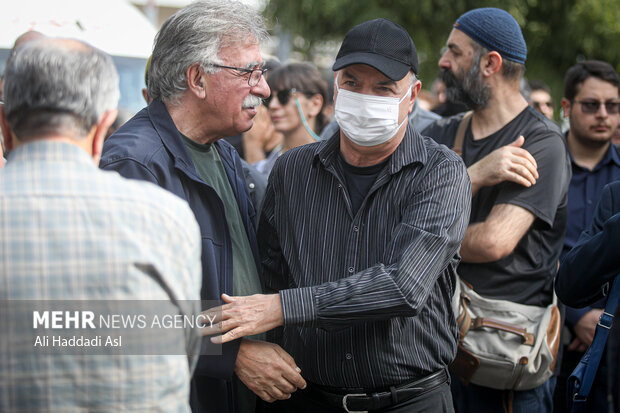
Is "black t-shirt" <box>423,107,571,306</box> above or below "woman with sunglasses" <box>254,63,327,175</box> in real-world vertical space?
below

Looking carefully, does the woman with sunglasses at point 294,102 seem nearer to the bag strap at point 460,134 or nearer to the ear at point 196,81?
the bag strap at point 460,134

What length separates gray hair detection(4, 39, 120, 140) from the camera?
1.58 m

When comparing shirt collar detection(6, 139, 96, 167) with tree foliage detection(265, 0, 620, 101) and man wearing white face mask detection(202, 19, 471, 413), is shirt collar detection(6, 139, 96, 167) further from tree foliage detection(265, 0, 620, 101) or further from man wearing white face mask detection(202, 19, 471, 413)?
tree foliage detection(265, 0, 620, 101)

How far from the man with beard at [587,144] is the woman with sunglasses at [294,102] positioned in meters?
1.80

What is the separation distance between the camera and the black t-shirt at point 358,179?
262cm

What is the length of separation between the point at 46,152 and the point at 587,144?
377 cm

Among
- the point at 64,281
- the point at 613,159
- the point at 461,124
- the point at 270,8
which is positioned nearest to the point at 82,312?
the point at 64,281

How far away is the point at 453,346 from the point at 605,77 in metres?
2.75

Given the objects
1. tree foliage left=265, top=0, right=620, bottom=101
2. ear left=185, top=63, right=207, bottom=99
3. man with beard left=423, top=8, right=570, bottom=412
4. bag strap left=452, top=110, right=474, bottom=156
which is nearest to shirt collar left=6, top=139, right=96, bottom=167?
ear left=185, top=63, right=207, bottom=99

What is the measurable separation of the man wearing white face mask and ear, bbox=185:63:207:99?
0.46 metres

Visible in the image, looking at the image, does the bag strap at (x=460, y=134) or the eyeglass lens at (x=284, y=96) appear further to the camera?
the eyeglass lens at (x=284, y=96)

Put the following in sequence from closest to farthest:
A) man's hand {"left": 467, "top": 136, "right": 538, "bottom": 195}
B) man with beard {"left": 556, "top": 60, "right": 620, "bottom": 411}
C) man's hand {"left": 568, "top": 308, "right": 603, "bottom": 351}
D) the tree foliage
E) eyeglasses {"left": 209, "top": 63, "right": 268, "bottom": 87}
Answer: eyeglasses {"left": 209, "top": 63, "right": 268, "bottom": 87} → man's hand {"left": 467, "top": 136, "right": 538, "bottom": 195} → man's hand {"left": 568, "top": 308, "right": 603, "bottom": 351} → man with beard {"left": 556, "top": 60, "right": 620, "bottom": 411} → the tree foliage

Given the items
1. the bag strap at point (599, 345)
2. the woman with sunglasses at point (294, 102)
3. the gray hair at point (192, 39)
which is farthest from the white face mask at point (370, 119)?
the woman with sunglasses at point (294, 102)

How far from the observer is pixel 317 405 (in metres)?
2.61
